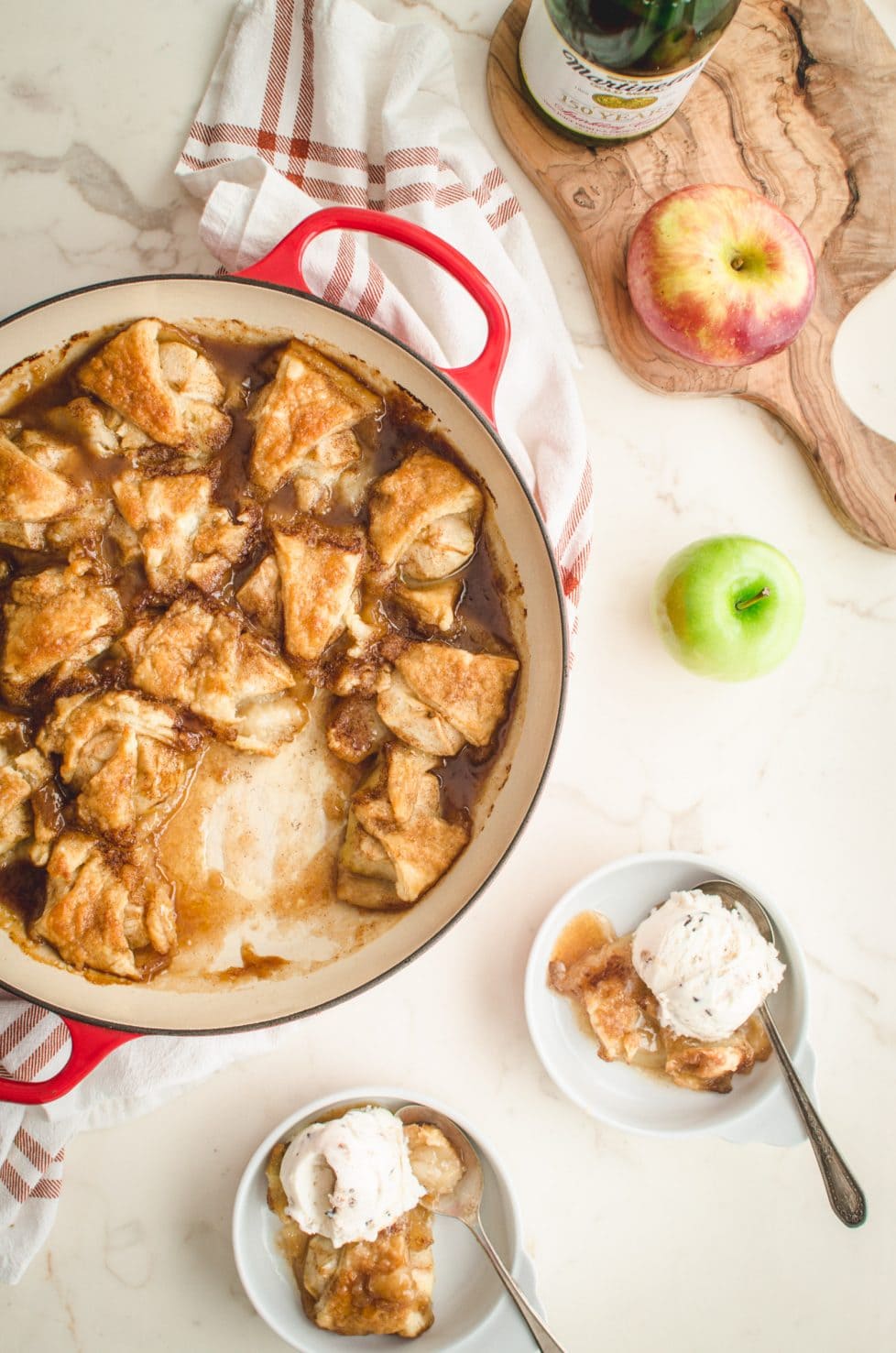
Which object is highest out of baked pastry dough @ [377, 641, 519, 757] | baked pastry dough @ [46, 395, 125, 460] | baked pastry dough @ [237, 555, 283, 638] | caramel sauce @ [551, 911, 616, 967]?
baked pastry dough @ [46, 395, 125, 460]

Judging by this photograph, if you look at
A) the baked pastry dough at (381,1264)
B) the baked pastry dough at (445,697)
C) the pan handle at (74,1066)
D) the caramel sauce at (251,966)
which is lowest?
the baked pastry dough at (381,1264)

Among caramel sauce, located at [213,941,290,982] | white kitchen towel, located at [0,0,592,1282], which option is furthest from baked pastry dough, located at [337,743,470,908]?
white kitchen towel, located at [0,0,592,1282]

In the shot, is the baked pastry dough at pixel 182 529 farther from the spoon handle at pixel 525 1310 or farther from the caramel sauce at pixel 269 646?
the spoon handle at pixel 525 1310

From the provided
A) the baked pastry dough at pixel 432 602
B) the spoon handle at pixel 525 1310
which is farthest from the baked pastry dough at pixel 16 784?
the spoon handle at pixel 525 1310

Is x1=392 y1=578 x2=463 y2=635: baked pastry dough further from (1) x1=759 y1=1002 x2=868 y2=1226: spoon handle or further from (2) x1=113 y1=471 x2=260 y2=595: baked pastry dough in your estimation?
(1) x1=759 y1=1002 x2=868 y2=1226: spoon handle

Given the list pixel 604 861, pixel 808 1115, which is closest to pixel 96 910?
pixel 604 861

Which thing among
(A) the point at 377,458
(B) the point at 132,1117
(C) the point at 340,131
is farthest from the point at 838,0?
(B) the point at 132,1117

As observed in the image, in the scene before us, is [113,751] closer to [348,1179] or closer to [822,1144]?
[348,1179]
